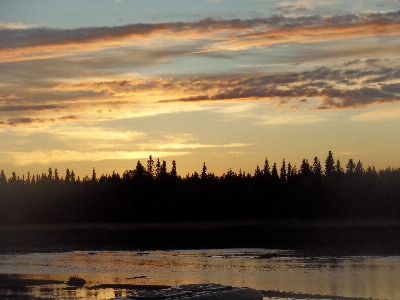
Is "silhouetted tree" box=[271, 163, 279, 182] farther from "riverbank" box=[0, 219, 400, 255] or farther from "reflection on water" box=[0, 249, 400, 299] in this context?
"reflection on water" box=[0, 249, 400, 299]

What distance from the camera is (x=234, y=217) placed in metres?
132

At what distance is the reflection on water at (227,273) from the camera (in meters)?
32.5

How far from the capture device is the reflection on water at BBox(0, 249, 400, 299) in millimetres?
32531

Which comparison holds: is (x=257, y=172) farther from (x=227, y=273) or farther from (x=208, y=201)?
(x=227, y=273)

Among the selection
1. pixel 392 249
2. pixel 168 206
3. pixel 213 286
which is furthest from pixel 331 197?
pixel 213 286

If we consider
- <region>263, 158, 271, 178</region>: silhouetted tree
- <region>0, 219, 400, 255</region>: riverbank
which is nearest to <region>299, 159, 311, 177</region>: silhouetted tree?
<region>263, 158, 271, 178</region>: silhouetted tree

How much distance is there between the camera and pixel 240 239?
74.9 meters

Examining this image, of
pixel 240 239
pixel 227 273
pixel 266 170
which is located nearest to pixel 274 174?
pixel 266 170

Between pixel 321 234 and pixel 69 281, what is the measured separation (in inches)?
1539

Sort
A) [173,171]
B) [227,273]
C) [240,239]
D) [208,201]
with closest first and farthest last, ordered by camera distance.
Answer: [227,273]
[240,239]
[208,201]
[173,171]

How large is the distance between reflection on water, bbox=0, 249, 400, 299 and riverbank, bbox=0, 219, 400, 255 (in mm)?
8595

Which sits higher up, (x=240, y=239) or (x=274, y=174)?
(x=274, y=174)

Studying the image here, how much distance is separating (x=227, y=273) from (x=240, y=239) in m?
34.0

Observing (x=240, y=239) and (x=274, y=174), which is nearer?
(x=240, y=239)
